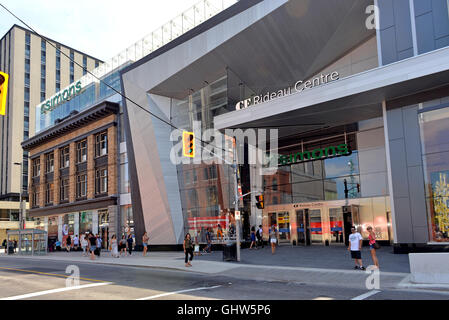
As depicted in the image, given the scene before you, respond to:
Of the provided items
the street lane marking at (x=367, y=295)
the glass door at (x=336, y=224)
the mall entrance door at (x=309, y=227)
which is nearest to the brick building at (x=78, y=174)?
the mall entrance door at (x=309, y=227)

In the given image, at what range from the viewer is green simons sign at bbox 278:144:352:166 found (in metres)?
27.1

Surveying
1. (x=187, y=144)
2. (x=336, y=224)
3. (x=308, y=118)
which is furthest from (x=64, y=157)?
(x=336, y=224)

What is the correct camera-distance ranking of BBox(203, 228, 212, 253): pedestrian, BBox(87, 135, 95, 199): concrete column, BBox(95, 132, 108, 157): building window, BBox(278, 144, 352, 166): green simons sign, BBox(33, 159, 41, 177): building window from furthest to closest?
1. BBox(33, 159, 41, 177): building window
2. BBox(87, 135, 95, 199): concrete column
3. BBox(95, 132, 108, 157): building window
4. BBox(278, 144, 352, 166): green simons sign
5. BBox(203, 228, 212, 253): pedestrian

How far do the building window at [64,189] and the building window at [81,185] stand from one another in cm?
283

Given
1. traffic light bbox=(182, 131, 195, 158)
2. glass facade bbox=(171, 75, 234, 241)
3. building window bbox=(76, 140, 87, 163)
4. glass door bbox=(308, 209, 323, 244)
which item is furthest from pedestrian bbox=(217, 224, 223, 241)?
building window bbox=(76, 140, 87, 163)

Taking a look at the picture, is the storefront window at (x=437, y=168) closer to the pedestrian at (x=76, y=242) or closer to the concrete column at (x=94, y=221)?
the concrete column at (x=94, y=221)

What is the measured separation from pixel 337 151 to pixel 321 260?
418 inches

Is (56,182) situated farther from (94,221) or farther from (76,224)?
(94,221)

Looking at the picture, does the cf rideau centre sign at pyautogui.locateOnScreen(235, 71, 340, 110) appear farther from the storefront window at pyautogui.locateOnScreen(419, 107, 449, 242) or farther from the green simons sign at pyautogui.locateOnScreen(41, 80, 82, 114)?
the green simons sign at pyautogui.locateOnScreen(41, 80, 82, 114)

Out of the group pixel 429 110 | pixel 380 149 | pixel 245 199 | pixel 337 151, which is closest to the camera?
pixel 429 110

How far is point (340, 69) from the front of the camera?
26.7 metres

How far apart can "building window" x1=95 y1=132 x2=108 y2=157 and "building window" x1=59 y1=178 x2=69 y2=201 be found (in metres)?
8.19

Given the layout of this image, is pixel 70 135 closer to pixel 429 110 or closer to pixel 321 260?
pixel 321 260
